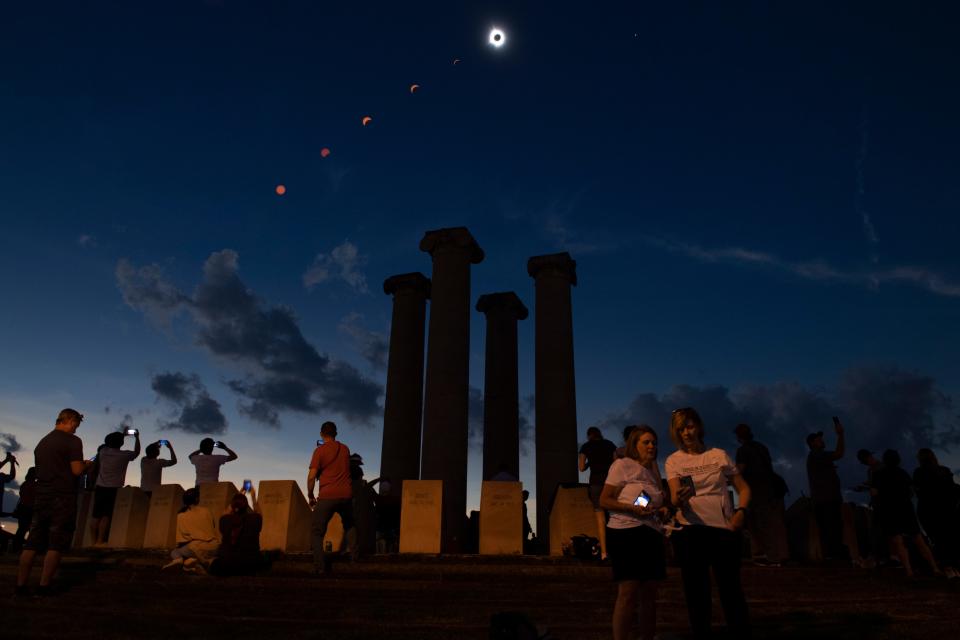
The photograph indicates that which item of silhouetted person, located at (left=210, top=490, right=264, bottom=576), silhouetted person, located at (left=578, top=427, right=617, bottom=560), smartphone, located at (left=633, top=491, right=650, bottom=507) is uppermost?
silhouetted person, located at (left=578, top=427, right=617, bottom=560)

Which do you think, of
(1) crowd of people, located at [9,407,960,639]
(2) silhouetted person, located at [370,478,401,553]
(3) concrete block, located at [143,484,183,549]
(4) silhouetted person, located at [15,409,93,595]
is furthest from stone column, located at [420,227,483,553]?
(4) silhouetted person, located at [15,409,93,595]

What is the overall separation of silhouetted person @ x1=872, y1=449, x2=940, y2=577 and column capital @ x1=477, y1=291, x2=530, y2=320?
2202 cm

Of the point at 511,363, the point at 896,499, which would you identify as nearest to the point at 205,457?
the point at 896,499

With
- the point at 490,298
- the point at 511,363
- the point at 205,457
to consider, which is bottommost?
the point at 205,457

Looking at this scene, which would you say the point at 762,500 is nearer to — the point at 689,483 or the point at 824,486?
the point at 824,486

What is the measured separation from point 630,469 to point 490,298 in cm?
2701

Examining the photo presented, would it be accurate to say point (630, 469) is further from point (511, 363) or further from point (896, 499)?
point (511, 363)

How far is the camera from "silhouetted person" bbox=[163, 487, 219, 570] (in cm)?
1105

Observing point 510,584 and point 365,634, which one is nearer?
point 365,634

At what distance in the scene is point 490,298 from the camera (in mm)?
32250

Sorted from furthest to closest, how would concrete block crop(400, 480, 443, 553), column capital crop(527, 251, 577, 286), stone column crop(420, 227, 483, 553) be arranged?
1. column capital crop(527, 251, 577, 286)
2. stone column crop(420, 227, 483, 553)
3. concrete block crop(400, 480, 443, 553)

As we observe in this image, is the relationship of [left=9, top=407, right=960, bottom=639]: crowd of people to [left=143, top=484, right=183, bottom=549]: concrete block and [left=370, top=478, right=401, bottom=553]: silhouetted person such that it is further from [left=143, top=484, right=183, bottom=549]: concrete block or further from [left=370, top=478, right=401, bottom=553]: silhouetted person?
[left=143, top=484, right=183, bottom=549]: concrete block

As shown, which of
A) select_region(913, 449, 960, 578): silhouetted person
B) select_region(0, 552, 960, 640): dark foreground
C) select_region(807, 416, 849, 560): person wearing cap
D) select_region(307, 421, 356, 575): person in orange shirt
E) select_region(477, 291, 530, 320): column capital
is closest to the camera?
select_region(0, 552, 960, 640): dark foreground

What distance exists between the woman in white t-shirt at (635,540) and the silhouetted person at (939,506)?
8431 mm
